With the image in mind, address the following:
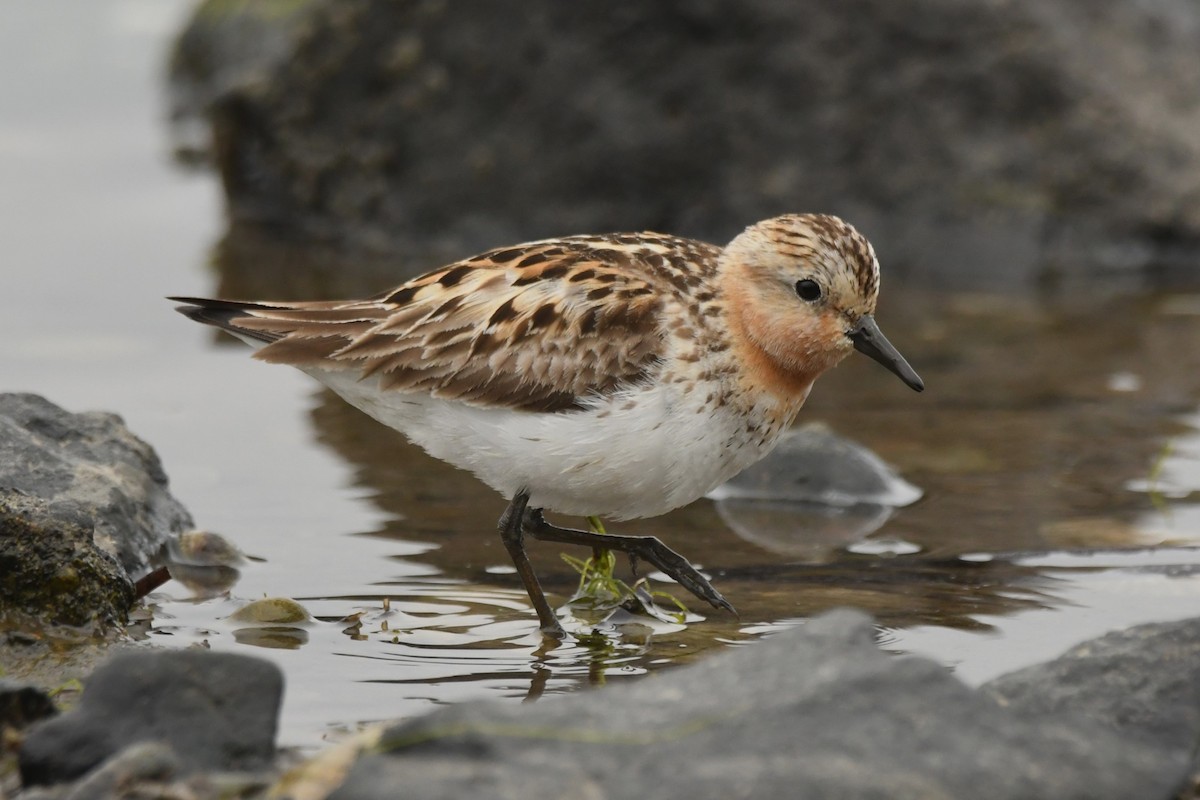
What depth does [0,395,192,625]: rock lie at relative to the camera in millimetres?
7484

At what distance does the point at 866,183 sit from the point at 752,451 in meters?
8.20

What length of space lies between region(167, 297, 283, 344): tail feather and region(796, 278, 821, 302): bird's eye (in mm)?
2610

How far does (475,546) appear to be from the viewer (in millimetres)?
9469

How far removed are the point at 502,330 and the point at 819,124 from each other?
829 centimetres

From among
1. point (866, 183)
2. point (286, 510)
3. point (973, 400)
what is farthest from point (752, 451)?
point (866, 183)

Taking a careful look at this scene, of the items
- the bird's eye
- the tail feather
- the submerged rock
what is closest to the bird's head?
the bird's eye

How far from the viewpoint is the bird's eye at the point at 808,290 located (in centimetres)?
812

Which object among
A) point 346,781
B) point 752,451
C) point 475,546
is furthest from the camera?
point 475,546

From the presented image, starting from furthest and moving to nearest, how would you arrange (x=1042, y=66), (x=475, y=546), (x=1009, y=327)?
1. (x=1042, y=66)
2. (x=1009, y=327)
3. (x=475, y=546)

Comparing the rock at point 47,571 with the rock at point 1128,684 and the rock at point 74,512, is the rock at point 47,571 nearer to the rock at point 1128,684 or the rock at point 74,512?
the rock at point 74,512

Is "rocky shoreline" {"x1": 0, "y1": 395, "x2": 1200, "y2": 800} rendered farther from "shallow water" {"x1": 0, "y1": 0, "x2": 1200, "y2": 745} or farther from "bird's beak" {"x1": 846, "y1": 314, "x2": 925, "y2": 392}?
"bird's beak" {"x1": 846, "y1": 314, "x2": 925, "y2": 392}

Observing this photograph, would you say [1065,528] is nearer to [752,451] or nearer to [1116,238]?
[752,451]

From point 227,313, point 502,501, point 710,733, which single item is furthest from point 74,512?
point 710,733

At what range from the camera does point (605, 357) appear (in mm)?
7871
